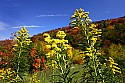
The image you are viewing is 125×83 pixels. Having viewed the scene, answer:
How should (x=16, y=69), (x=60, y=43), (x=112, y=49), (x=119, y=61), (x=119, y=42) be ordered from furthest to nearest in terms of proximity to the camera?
(x=119, y=42) → (x=112, y=49) → (x=119, y=61) → (x=16, y=69) → (x=60, y=43)

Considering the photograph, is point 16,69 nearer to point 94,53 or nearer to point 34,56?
point 94,53

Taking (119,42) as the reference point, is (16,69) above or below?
below

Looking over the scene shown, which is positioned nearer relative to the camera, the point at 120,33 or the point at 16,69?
the point at 16,69

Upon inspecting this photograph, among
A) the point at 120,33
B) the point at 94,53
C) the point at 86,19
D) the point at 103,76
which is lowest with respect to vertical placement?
the point at 103,76

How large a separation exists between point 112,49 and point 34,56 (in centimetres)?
675

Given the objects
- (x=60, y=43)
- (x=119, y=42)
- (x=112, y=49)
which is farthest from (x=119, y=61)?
(x=60, y=43)

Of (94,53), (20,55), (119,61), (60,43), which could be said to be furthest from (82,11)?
(119,61)

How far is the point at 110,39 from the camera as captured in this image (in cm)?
2686

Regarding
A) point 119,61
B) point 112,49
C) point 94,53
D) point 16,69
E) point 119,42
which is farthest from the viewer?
point 119,42

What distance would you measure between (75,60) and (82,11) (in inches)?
628

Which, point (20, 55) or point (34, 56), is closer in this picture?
point (20, 55)

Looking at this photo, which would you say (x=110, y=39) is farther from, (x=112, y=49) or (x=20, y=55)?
(x=20, y=55)

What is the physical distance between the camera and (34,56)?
24.3 m

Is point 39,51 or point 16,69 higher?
point 39,51
